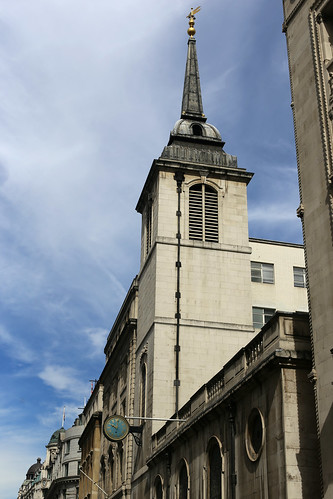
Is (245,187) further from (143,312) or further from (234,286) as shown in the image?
(143,312)

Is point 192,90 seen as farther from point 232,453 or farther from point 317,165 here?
point 232,453

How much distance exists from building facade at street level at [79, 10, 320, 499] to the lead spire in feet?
0.55

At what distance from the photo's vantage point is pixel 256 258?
47.8 m

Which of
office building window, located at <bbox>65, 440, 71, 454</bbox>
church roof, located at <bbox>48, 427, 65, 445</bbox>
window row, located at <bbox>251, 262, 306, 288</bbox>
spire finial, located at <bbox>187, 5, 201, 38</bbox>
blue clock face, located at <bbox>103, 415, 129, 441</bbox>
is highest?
spire finial, located at <bbox>187, 5, 201, 38</bbox>

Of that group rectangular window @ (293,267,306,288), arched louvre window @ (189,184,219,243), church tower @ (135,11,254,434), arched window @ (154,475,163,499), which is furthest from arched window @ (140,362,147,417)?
rectangular window @ (293,267,306,288)

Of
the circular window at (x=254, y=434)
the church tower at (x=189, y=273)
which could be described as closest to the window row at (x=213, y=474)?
the circular window at (x=254, y=434)

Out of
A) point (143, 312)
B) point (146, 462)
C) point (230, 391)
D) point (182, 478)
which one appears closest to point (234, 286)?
point (143, 312)

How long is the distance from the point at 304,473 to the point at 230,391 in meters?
5.25

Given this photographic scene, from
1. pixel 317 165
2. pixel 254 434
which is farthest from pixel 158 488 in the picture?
pixel 317 165

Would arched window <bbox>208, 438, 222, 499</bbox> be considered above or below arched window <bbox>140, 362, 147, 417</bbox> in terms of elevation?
below

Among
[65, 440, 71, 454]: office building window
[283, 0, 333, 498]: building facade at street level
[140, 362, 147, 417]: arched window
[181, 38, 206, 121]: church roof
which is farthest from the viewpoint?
[65, 440, 71, 454]: office building window

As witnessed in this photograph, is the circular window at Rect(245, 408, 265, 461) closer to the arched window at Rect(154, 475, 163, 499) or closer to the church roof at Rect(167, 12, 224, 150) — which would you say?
the arched window at Rect(154, 475, 163, 499)

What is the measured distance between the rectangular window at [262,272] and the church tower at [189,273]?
1519 millimetres

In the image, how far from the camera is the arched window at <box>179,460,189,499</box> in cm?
3091
